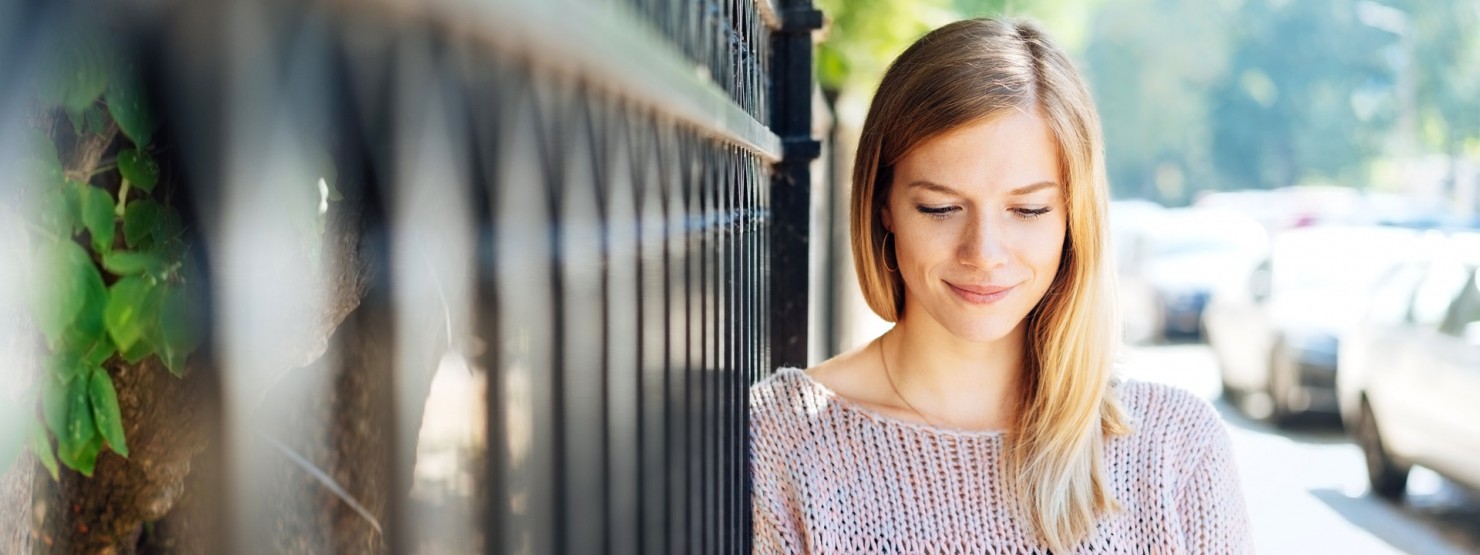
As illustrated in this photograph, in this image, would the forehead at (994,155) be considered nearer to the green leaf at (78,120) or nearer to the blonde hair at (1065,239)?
the blonde hair at (1065,239)

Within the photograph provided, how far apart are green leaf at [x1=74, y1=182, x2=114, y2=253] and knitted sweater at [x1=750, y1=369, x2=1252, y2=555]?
99 cm

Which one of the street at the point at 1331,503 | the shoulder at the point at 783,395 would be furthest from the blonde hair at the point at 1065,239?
the street at the point at 1331,503

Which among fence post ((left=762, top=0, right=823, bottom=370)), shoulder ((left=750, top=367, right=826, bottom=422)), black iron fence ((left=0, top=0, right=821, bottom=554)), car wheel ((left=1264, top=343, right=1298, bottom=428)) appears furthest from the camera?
car wheel ((left=1264, top=343, right=1298, bottom=428))

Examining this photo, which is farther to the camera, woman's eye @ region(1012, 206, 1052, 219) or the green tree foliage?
the green tree foliage

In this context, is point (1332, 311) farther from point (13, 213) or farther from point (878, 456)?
point (13, 213)

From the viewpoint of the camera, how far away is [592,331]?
0.78 meters

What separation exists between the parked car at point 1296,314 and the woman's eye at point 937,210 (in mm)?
8307

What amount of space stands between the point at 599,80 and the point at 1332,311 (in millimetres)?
10280

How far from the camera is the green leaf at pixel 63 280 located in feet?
4.78

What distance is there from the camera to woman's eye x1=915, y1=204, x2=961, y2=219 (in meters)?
2.14

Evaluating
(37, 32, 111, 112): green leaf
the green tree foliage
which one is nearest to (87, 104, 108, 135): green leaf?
(37, 32, 111, 112): green leaf

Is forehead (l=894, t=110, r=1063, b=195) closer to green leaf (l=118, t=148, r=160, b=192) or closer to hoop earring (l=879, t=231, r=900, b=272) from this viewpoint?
hoop earring (l=879, t=231, r=900, b=272)

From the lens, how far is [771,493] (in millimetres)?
2174

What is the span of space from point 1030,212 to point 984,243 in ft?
0.33
